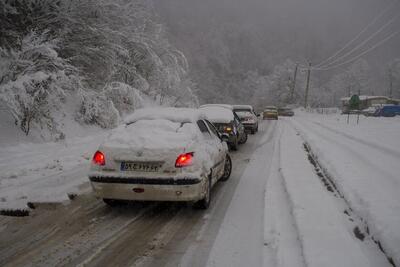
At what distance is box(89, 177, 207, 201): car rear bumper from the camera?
16.1 ft

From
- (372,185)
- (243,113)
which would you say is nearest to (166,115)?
(372,185)

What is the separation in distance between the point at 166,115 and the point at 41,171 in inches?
150

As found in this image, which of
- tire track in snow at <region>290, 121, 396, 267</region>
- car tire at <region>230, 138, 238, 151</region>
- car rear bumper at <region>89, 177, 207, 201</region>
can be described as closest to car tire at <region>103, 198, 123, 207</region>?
car rear bumper at <region>89, 177, 207, 201</region>

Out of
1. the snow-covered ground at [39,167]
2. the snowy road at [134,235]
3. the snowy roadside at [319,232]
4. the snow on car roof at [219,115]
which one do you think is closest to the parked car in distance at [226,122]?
the snow on car roof at [219,115]

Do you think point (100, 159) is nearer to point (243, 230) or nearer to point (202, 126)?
point (202, 126)

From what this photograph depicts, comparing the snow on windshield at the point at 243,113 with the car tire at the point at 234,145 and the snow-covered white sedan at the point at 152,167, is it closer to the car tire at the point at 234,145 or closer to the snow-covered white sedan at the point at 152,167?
the car tire at the point at 234,145

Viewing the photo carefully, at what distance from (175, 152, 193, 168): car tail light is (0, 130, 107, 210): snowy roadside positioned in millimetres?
2405

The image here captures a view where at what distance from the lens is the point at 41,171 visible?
7.94 metres

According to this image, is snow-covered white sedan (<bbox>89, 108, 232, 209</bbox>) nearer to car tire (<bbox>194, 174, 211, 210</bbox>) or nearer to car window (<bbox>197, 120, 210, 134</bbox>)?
car tire (<bbox>194, 174, 211, 210</bbox>)

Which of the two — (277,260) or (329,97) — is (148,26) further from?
(329,97)

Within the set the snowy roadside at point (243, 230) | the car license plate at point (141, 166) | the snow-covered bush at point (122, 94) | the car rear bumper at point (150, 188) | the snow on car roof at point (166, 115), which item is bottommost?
the snowy roadside at point (243, 230)

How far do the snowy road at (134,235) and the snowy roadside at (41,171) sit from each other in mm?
591

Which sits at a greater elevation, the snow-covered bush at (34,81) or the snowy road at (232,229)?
the snow-covered bush at (34,81)

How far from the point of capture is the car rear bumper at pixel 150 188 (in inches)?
193
